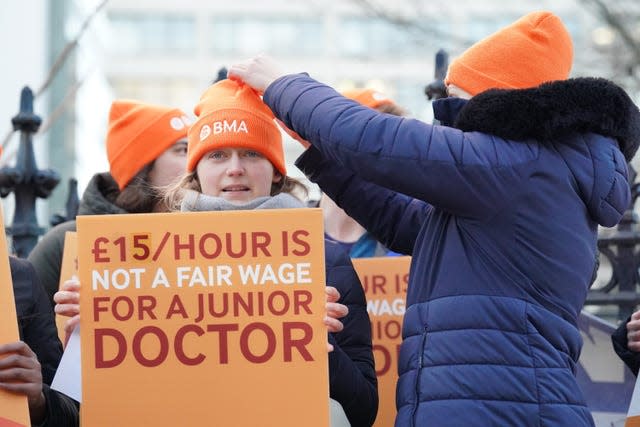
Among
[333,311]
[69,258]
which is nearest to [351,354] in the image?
[333,311]

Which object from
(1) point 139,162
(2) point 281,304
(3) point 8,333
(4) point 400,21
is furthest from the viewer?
(4) point 400,21

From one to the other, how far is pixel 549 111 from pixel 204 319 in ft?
3.43

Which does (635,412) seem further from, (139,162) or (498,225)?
(139,162)

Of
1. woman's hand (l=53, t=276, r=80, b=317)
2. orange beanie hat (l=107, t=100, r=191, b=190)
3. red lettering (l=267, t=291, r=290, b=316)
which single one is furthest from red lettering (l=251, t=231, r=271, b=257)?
orange beanie hat (l=107, t=100, r=191, b=190)

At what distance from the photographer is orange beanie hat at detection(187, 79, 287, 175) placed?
3920 mm

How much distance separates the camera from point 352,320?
3.82 meters

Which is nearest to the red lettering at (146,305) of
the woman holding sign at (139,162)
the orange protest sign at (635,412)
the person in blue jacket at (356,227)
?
the orange protest sign at (635,412)

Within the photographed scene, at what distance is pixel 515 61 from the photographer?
3.43m

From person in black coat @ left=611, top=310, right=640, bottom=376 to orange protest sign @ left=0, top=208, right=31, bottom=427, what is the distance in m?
1.81

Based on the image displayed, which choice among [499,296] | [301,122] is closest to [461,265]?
[499,296]

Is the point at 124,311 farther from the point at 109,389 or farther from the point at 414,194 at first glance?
the point at 414,194

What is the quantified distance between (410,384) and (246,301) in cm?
50

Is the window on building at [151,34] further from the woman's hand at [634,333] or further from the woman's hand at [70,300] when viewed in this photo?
the woman's hand at [70,300]

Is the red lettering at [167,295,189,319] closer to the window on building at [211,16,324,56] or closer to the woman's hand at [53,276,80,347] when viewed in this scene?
the woman's hand at [53,276,80,347]
